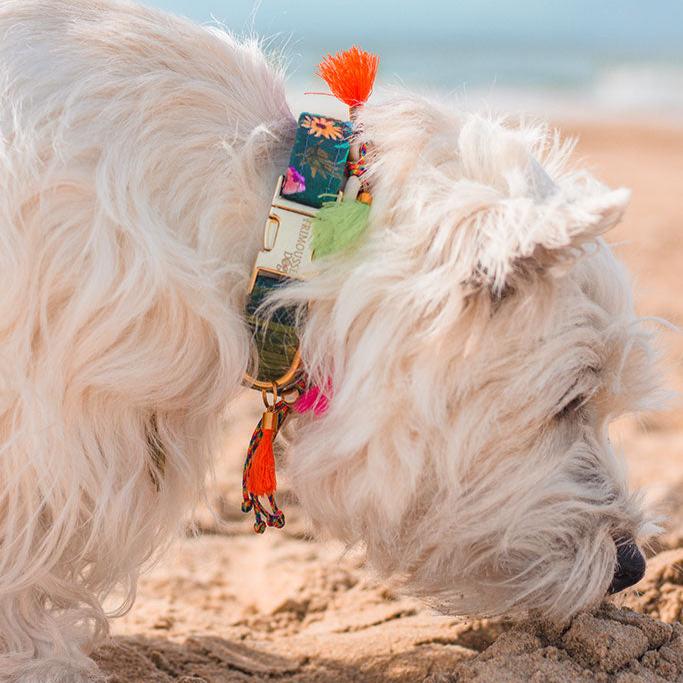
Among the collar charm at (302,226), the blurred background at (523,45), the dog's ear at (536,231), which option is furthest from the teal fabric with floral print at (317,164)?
the blurred background at (523,45)

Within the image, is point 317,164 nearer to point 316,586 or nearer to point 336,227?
point 336,227

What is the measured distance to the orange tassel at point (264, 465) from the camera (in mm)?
2275

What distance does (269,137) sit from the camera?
222 centimetres

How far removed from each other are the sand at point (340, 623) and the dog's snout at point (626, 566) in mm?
110

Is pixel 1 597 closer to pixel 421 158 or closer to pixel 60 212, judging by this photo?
pixel 60 212

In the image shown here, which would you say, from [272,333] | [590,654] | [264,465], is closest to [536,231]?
[272,333]

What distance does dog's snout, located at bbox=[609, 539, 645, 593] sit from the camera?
7.57 ft

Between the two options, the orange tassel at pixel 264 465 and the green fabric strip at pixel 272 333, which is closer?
the green fabric strip at pixel 272 333

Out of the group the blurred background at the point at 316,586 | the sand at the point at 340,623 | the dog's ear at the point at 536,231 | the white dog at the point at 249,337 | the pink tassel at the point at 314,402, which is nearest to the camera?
the dog's ear at the point at 536,231

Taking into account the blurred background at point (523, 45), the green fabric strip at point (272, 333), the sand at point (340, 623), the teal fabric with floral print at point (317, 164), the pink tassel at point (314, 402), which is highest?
the blurred background at point (523, 45)

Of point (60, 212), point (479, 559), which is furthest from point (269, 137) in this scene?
point (479, 559)

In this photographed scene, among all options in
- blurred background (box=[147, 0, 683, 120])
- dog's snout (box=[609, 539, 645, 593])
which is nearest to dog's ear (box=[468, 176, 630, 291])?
dog's snout (box=[609, 539, 645, 593])

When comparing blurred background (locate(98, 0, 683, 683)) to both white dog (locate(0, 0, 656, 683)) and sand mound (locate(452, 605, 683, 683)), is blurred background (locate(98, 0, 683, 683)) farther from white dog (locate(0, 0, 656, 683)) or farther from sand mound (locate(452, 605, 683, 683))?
white dog (locate(0, 0, 656, 683))

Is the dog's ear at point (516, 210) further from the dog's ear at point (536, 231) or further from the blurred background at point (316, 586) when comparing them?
the blurred background at point (316, 586)
